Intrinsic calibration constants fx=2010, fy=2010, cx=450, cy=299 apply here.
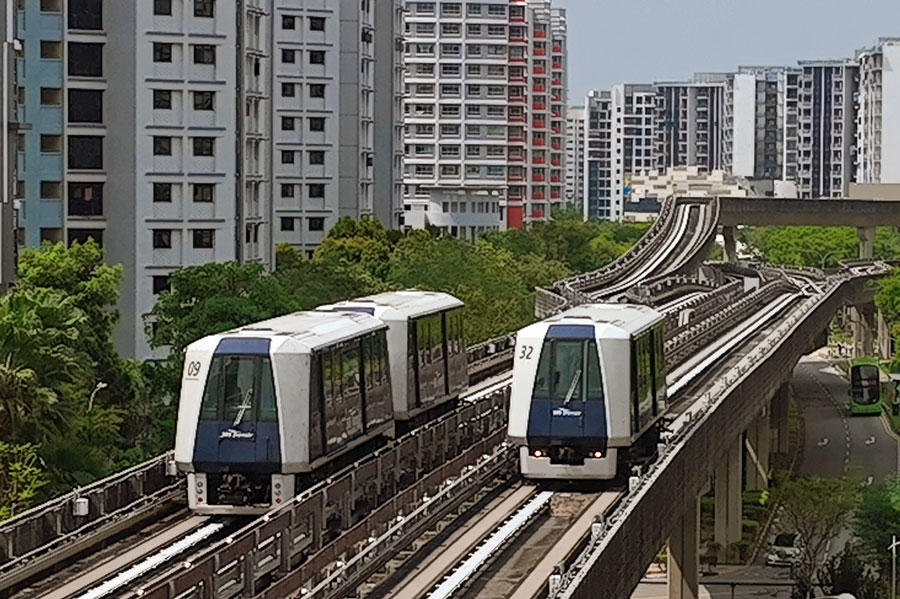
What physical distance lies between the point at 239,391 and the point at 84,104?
3314 cm

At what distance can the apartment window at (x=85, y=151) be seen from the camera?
55.0 metres

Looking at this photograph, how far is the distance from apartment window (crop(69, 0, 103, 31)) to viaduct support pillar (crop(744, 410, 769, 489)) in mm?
22419

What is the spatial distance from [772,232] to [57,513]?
417 feet

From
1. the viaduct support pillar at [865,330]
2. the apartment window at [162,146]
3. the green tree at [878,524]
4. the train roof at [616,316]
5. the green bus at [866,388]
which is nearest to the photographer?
the train roof at [616,316]

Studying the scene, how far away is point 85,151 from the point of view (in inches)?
2168

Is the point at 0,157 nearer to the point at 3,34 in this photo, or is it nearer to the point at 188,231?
the point at 3,34

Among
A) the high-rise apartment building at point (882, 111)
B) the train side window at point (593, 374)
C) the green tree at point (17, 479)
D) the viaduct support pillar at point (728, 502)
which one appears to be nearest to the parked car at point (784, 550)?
the viaduct support pillar at point (728, 502)

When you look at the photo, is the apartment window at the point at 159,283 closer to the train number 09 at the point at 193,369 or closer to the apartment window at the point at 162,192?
the apartment window at the point at 162,192

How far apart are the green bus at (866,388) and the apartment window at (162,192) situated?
32.4m

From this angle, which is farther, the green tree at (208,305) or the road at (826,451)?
the green tree at (208,305)

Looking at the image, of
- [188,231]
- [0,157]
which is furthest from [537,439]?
[188,231]

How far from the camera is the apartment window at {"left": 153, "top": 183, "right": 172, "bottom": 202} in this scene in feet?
182

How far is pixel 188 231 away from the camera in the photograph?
55844mm

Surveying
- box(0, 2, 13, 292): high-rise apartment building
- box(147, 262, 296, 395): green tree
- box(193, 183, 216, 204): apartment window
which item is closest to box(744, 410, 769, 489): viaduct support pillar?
box(193, 183, 216, 204): apartment window
